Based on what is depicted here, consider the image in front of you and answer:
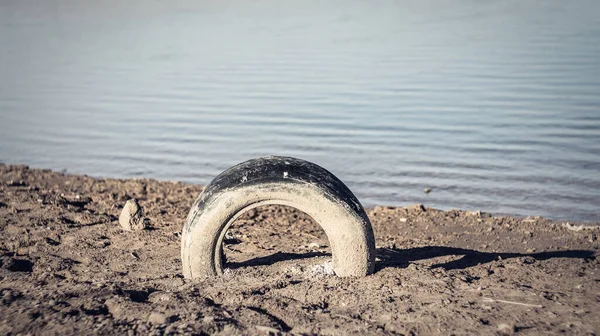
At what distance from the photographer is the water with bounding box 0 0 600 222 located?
31.9 ft

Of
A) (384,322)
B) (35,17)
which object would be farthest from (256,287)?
(35,17)

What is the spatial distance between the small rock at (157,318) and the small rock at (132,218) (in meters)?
2.53

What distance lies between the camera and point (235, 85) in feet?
52.1

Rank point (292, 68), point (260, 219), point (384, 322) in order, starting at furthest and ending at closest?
1. point (292, 68)
2. point (260, 219)
3. point (384, 322)

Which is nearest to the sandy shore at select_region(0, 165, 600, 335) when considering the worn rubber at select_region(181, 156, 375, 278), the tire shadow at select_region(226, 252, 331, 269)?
the tire shadow at select_region(226, 252, 331, 269)

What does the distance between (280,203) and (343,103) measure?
855cm

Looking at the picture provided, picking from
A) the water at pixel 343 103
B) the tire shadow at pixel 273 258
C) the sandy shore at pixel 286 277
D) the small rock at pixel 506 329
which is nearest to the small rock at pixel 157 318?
the sandy shore at pixel 286 277

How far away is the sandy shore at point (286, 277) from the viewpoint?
4.41 meters

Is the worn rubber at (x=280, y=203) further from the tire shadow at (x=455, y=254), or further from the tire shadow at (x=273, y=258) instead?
the tire shadow at (x=455, y=254)

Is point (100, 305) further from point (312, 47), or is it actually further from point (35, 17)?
point (35, 17)

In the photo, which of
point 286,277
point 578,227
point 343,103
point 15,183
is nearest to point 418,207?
point 578,227

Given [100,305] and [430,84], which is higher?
[430,84]

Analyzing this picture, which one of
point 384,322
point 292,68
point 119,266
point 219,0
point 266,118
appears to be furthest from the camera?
point 219,0

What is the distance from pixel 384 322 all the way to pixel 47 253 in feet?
10.4
